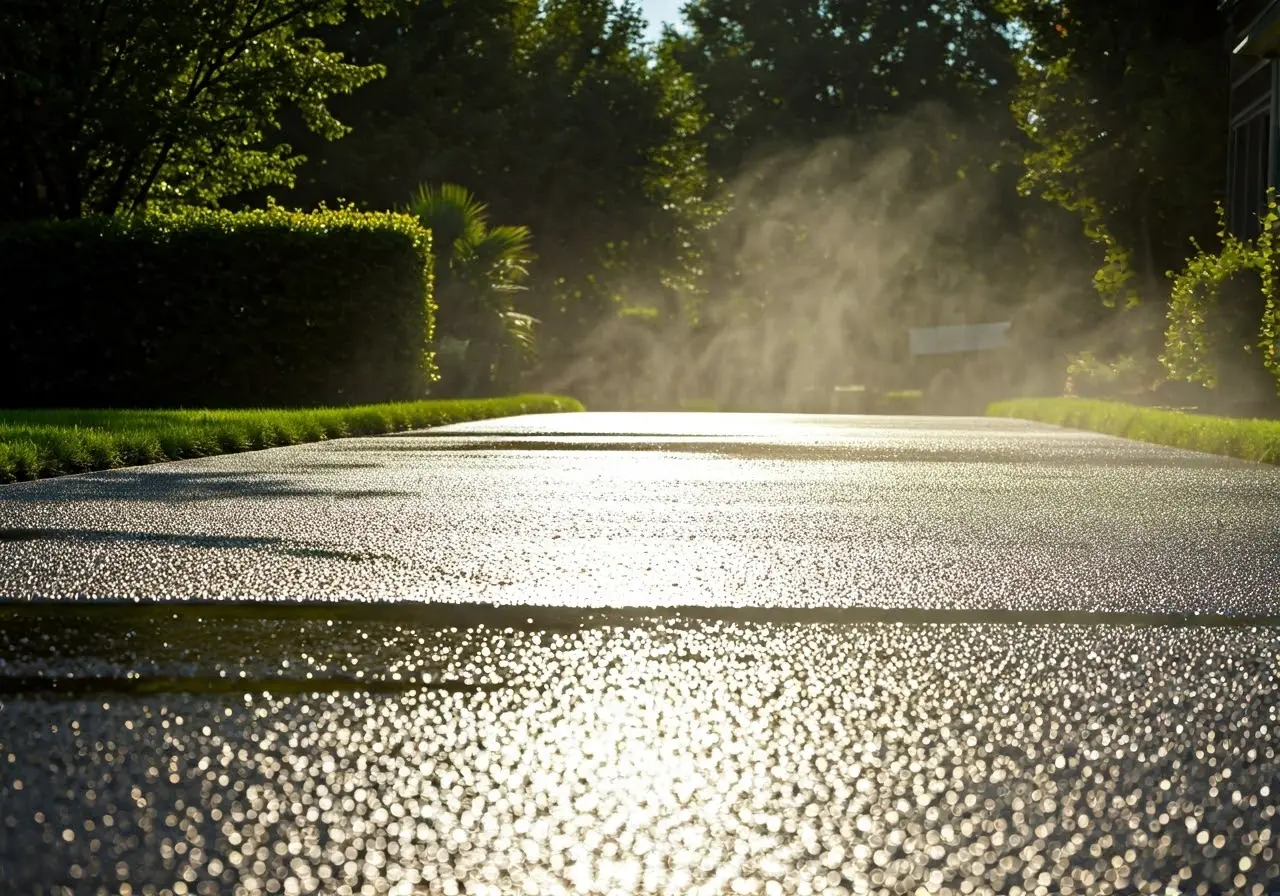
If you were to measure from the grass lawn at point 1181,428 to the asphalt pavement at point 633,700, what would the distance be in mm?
5751

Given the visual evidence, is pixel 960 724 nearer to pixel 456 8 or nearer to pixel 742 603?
pixel 742 603

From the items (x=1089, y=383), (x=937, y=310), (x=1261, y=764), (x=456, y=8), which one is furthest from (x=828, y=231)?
(x=1261, y=764)

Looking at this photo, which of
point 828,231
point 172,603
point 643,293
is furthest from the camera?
point 828,231

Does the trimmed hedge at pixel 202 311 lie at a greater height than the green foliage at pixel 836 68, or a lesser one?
lesser

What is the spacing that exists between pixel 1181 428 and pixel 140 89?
46.4ft

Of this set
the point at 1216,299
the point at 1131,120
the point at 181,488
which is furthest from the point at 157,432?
the point at 1131,120

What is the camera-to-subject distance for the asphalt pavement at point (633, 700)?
294 centimetres

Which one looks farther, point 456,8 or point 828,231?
point 828,231

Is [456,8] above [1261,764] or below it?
above

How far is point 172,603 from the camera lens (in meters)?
5.51

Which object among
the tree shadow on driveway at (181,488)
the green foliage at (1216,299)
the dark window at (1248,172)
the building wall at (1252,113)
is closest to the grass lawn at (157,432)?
the tree shadow on driveway at (181,488)

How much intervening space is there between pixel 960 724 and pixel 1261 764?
63 cm

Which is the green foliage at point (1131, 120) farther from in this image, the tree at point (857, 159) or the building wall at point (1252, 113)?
the tree at point (857, 159)

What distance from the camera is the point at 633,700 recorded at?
4.21 meters
